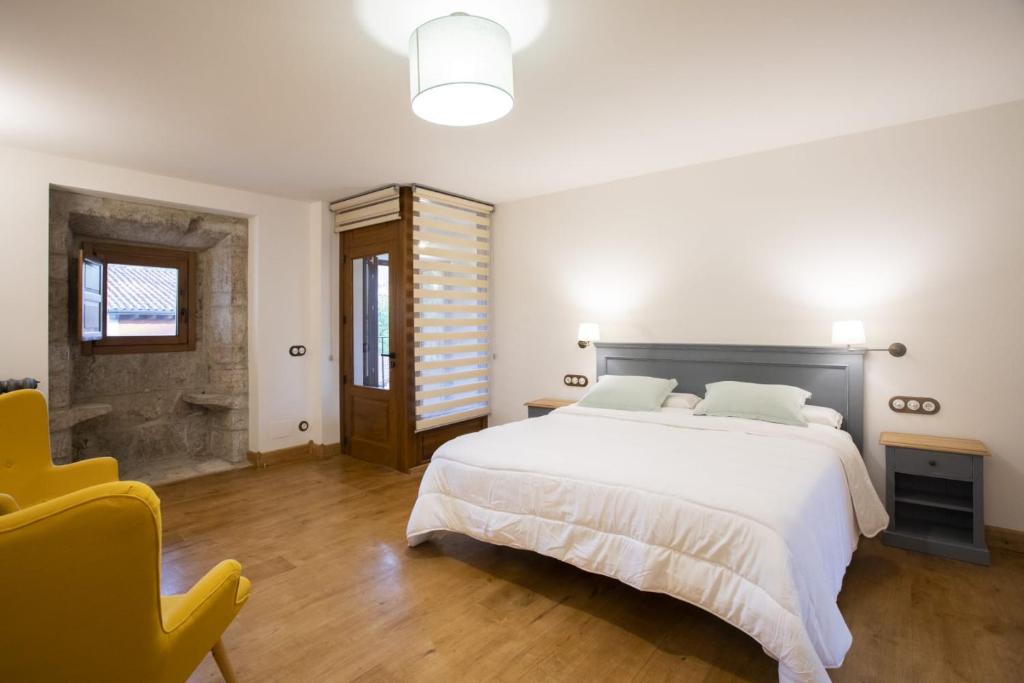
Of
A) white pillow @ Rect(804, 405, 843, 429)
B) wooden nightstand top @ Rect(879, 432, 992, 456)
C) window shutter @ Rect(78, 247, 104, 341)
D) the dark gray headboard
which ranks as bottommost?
wooden nightstand top @ Rect(879, 432, 992, 456)

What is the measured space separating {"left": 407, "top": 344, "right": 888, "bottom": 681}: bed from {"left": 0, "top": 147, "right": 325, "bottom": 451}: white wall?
8.52 ft

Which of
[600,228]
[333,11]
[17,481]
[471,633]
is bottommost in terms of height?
[471,633]

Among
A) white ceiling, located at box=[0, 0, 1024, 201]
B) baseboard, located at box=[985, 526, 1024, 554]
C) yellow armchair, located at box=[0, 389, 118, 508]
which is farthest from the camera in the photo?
baseboard, located at box=[985, 526, 1024, 554]

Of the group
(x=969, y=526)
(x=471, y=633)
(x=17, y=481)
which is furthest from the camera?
(x=969, y=526)

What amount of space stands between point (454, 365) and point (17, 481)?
3.04m

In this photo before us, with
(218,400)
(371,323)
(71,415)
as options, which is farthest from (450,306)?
(71,415)

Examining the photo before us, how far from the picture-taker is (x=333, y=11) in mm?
1937

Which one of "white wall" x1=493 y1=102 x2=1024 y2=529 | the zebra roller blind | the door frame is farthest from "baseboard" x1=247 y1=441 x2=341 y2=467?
"white wall" x1=493 y1=102 x2=1024 y2=529

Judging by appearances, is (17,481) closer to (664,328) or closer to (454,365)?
(454,365)

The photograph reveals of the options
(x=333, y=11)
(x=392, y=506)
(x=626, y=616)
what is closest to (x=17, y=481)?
(x=392, y=506)

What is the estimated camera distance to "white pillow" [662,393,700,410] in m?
3.63

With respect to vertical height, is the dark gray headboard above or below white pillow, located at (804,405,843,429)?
above

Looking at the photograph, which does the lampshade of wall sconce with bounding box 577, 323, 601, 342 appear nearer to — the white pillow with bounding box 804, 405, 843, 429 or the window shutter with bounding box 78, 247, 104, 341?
the white pillow with bounding box 804, 405, 843, 429

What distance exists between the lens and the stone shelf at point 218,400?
4.66m
